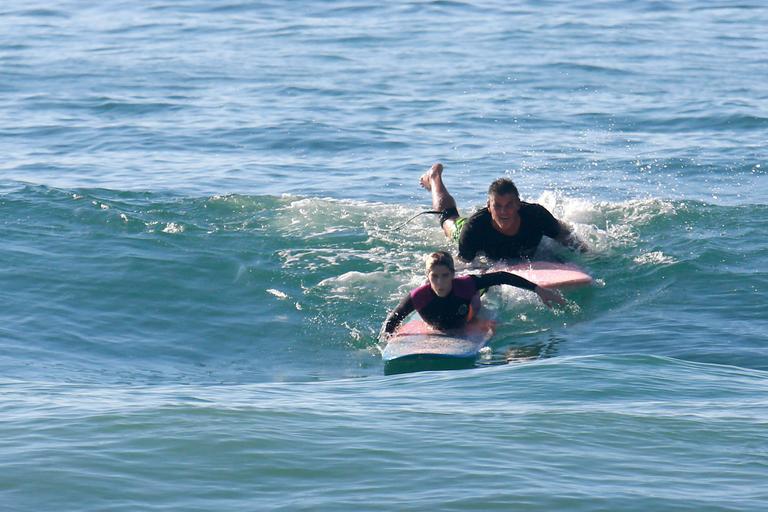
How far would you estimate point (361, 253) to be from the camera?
13914 mm

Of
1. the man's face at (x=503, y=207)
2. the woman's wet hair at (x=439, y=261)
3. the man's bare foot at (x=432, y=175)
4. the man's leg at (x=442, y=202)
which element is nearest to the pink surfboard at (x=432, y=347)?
the woman's wet hair at (x=439, y=261)

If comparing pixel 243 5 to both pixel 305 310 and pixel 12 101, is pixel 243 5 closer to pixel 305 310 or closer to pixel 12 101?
pixel 12 101

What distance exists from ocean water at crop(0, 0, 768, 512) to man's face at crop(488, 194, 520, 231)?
2.39 feet

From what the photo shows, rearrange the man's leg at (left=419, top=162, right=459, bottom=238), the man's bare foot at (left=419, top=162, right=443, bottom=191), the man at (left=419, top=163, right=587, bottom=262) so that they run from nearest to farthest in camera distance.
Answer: the man at (left=419, top=163, right=587, bottom=262) < the man's leg at (left=419, top=162, right=459, bottom=238) < the man's bare foot at (left=419, top=162, right=443, bottom=191)

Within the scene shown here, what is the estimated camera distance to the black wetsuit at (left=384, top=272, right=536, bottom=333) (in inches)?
440

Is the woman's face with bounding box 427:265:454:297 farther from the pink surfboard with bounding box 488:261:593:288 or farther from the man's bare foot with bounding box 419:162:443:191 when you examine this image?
the man's bare foot with bounding box 419:162:443:191

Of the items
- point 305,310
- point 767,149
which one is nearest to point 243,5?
point 767,149

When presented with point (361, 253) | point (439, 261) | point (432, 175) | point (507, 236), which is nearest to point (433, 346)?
point (439, 261)

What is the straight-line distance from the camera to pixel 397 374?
1034cm

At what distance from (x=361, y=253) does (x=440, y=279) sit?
3.04 meters

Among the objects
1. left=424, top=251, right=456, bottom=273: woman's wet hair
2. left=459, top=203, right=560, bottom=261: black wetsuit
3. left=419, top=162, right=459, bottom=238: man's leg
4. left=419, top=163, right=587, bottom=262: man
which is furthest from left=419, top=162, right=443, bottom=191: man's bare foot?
left=424, top=251, right=456, bottom=273: woman's wet hair

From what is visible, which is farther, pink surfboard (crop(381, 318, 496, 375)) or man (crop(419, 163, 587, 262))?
man (crop(419, 163, 587, 262))

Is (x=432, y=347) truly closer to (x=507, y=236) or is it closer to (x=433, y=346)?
(x=433, y=346)

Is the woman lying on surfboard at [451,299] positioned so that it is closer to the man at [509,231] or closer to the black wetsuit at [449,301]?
the black wetsuit at [449,301]
